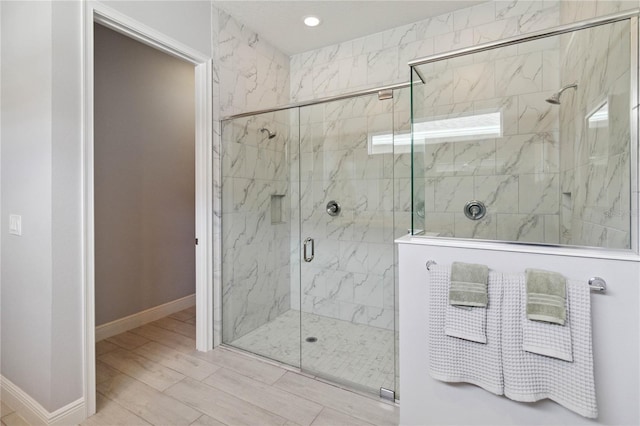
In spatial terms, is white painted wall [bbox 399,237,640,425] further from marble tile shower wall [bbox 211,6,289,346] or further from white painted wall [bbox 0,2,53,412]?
white painted wall [bbox 0,2,53,412]

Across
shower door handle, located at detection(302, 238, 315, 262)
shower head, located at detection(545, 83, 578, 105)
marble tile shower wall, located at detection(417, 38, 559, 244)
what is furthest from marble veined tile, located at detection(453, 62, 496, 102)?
shower door handle, located at detection(302, 238, 315, 262)

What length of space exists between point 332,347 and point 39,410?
1.79m

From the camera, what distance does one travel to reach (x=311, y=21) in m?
2.73

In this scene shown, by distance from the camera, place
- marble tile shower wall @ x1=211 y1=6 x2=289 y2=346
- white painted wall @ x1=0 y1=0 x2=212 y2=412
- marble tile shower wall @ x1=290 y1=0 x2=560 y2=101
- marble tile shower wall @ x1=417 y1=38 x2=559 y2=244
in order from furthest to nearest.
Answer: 1. marble tile shower wall @ x1=211 y1=6 x2=289 y2=346
2. marble tile shower wall @ x1=290 y1=0 x2=560 y2=101
3. marble tile shower wall @ x1=417 y1=38 x2=559 y2=244
4. white painted wall @ x1=0 y1=0 x2=212 y2=412

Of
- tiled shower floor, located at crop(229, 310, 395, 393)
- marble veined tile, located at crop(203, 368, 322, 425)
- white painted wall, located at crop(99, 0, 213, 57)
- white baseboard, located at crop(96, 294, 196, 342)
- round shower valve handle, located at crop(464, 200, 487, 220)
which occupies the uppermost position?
white painted wall, located at crop(99, 0, 213, 57)

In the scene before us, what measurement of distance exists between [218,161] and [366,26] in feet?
5.85

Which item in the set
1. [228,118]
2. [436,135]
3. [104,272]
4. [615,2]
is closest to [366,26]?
[436,135]

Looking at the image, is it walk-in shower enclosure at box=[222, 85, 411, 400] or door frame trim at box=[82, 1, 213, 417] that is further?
walk-in shower enclosure at box=[222, 85, 411, 400]

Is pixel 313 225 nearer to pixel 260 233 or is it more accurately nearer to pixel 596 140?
pixel 260 233

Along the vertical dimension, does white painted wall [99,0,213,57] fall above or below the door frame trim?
above

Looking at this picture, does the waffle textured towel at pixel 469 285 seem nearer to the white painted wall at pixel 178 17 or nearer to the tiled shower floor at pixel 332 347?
the tiled shower floor at pixel 332 347

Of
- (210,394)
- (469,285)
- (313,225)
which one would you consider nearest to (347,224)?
(313,225)

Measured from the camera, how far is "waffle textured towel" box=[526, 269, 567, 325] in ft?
4.00

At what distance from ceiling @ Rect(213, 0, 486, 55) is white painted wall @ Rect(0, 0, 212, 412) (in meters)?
1.09
